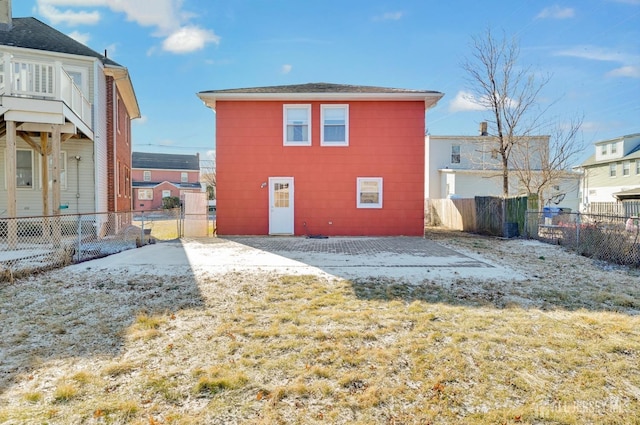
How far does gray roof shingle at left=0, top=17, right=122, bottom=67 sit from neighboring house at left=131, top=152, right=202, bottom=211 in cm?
2701

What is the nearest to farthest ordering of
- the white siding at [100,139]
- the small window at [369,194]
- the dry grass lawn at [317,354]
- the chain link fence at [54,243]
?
the dry grass lawn at [317,354], the chain link fence at [54,243], the white siding at [100,139], the small window at [369,194]

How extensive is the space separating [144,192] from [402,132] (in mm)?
36687

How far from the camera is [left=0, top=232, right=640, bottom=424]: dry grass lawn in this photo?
2559 millimetres

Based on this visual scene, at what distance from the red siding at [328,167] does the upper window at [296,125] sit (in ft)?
0.73

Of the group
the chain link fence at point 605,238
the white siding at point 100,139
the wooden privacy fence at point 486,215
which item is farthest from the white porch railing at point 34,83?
the wooden privacy fence at point 486,215

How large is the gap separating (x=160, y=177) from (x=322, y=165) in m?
38.1

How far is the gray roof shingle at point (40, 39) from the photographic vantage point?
39.4ft

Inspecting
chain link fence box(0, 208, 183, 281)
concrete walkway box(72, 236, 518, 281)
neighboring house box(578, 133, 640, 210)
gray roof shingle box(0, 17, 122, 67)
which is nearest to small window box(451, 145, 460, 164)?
neighboring house box(578, 133, 640, 210)

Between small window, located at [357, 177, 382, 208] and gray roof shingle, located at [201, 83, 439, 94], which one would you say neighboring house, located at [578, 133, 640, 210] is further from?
gray roof shingle, located at [201, 83, 439, 94]

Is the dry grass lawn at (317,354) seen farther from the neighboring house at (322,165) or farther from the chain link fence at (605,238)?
the neighboring house at (322,165)

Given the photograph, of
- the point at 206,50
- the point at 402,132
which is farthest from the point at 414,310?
the point at 206,50

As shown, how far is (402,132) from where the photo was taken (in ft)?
44.6

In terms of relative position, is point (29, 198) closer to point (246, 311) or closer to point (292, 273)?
point (292, 273)

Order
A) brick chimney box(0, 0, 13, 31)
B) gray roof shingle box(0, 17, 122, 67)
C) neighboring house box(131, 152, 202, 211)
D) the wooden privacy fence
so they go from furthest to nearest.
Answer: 1. neighboring house box(131, 152, 202, 211)
2. the wooden privacy fence
3. brick chimney box(0, 0, 13, 31)
4. gray roof shingle box(0, 17, 122, 67)
